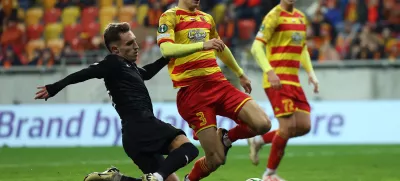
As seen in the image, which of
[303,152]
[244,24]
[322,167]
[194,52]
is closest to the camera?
[194,52]

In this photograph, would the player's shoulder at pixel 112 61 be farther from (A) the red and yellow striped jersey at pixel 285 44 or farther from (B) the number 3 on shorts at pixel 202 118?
(A) the red and yellow striped jersey at pixel 285 44

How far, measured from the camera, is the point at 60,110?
56.1ft

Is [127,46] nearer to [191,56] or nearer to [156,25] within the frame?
[191,56]

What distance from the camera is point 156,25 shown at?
2073cm

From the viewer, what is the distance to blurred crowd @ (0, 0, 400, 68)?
1958 cm

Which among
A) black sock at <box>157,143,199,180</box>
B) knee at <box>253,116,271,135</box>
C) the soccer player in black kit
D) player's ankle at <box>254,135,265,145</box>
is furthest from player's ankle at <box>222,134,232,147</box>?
player's ankle at <box>254,135,265,145</box>

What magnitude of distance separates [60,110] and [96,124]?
758mm

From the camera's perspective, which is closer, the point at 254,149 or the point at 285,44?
the point at 285,44

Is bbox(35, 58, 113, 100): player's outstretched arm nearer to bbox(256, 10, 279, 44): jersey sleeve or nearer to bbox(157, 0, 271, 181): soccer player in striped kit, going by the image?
bbox(157, 0, 271, 181): soccer player in striped kit

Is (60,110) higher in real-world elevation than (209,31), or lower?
lower

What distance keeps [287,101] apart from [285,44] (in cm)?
73

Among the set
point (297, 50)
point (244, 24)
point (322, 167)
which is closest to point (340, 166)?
point (322, 167)

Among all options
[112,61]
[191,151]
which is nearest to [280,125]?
[191,151]

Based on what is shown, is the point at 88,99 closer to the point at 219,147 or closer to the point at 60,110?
the point at 60,110
